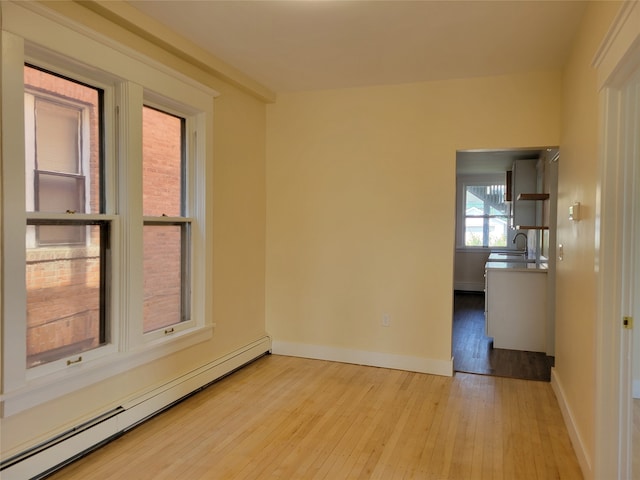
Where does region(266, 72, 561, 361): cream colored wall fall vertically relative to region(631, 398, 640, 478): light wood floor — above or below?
above

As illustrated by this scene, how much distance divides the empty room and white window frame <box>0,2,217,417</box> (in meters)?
0.01

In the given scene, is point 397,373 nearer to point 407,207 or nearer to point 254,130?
point 407,207

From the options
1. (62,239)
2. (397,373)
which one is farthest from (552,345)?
(62,239)

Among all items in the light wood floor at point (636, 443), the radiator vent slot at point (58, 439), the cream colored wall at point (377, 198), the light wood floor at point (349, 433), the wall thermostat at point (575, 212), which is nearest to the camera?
the radiator vent slot at point (58, 439)

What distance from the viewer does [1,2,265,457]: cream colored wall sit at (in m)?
2.46

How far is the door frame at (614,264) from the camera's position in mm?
1996

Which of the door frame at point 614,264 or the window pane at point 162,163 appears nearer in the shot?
the door frame at point 614,264

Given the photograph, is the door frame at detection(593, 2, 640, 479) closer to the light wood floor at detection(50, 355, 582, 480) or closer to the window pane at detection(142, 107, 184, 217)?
the light wood floor at detection(50, 355, 582, 480)

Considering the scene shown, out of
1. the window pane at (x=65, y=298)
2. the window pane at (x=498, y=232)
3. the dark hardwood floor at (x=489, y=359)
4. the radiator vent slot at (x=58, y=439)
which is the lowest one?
the dark hardwood floor at (x=489, y=359)

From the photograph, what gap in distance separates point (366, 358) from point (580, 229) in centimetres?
229

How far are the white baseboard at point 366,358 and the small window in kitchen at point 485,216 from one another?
5397 mm

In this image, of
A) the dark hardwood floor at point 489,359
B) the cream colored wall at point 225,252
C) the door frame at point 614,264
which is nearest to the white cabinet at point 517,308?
the dark hardwood floor at point 489,359

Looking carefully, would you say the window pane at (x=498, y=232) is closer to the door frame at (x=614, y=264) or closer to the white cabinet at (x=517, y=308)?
the white cabinet at (x=517, y=308)

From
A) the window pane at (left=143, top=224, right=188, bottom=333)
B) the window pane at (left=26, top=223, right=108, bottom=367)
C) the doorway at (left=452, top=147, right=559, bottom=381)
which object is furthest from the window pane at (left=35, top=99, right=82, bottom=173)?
the doorway at (left=452, top=147, right=559, bottom=381)
